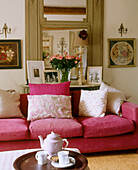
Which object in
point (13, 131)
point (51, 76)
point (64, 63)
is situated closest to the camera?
point (13, 131)

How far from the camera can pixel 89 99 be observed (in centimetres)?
371

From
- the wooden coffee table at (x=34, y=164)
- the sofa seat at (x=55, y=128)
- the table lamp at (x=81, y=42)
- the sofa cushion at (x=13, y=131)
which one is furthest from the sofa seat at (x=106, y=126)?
the table lamp at (x=81, y=42)

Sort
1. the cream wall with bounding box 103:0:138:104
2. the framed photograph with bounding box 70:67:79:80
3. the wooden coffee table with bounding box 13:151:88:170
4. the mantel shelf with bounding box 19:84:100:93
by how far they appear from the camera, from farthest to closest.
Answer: the cream wall with bounding box 103:0:138:104, the framed photograph with bounding box 70:67:79:80, the mantel shelf with bounding box 19:84:100:93, the wooden coffee table with bounding box 13:151:88:170

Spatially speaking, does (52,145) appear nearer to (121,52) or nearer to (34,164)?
(34,164)

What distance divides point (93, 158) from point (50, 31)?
286 cm

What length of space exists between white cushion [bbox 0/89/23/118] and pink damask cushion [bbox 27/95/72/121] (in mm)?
216

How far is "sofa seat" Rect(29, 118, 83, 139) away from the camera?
3.10 meters

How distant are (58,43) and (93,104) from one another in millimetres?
1936

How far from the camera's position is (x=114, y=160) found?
319 centimetres

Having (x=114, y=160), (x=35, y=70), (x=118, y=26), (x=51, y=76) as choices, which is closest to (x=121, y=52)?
(x=118, y=26)

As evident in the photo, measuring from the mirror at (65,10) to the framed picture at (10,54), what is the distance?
0.86 m

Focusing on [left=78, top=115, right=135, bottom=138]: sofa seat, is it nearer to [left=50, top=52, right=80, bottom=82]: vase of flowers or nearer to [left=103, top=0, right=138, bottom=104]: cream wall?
[left=50, top=52, right=80, bottom=82]: vase of flowers

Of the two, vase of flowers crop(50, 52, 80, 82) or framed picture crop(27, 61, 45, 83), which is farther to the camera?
framed picture crop(27, 61, 45, 83)

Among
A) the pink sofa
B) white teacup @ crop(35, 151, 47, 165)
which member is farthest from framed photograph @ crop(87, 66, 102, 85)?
white teacup @ crop(35, 151, 47, 165)
